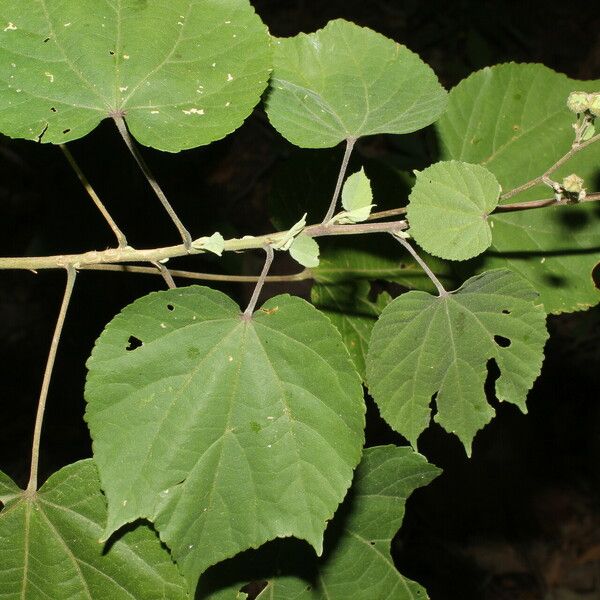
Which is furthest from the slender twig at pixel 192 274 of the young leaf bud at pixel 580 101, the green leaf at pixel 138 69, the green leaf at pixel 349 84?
the young leaf bud at pixel 580 101

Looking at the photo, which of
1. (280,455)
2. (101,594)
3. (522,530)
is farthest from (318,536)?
(522,530)

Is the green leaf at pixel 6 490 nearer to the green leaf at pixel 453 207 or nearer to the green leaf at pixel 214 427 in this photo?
the green leaf at pixel 214 427

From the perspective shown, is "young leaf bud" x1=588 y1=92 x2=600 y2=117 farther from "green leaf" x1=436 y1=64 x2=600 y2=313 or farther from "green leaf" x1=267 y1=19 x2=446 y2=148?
"green leaf" x1=436 y1=64 x2=600 y2=313

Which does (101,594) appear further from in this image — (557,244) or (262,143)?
(262,143)

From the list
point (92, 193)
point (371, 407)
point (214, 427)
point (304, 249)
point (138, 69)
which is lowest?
point (371, 407)

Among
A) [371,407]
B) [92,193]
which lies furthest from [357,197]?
[371,407]

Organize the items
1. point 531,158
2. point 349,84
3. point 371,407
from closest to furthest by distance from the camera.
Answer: point 349,84, point 531,158, point 371,407

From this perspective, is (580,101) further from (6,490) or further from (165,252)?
(6,490)

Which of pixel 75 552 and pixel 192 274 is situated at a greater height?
pixel 192 274
